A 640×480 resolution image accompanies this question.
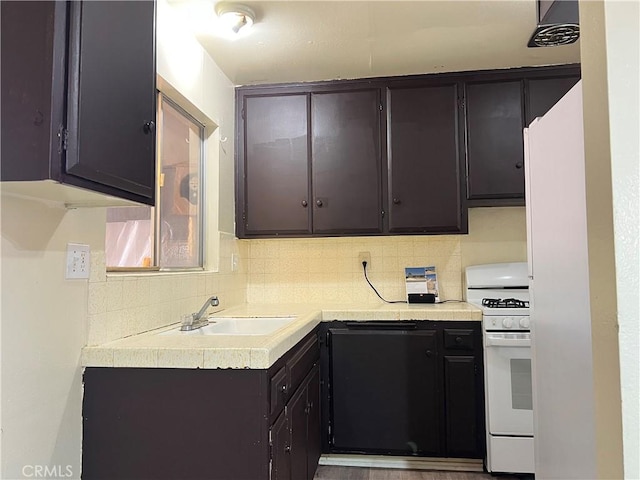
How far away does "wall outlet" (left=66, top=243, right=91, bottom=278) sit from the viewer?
1493mm

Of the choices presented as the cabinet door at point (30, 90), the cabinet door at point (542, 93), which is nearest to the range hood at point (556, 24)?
the cabinet door at point (542, 93)

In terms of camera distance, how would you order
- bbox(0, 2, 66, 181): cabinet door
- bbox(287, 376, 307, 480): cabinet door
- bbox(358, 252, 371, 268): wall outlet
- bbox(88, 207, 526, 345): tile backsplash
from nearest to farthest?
bbox(0, 2, 66, 181): cabinet door → bbox(287, 376, 307, 480): cabinet door → bbox(88, 207, 526, 345): tile backsplash → bbox(358, 252, 371, 268): wall outlet

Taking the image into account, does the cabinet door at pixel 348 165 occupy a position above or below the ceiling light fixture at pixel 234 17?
below

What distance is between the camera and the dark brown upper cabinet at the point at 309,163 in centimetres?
299

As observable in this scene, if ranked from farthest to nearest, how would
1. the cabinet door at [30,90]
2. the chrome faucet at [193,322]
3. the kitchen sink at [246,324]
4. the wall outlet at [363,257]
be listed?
the wall outlet at [363,257]
the kitchen sink at [246,324]
the chrome faucet at [193,322]
the cabinet door at [30,90]

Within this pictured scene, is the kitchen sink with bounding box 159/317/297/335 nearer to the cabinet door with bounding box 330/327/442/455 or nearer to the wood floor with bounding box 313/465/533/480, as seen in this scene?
the cabinet door with bounding box 330/327/442/455

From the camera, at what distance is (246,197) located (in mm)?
3094

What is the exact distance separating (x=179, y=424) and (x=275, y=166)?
75.5 inches

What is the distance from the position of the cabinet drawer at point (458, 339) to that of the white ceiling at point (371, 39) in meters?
1.60

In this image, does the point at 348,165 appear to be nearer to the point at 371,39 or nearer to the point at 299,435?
the point at 371,39

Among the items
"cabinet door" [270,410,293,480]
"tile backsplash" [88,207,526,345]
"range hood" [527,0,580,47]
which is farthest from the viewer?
"tile backsplash" [88,207,526,345]

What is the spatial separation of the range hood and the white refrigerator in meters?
0.45

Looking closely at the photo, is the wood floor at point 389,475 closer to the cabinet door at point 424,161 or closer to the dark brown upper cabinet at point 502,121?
the cabinet door at point 424,161

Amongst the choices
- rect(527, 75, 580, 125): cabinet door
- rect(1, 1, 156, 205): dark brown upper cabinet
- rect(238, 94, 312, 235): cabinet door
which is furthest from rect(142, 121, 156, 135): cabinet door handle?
rect(527, 75, 580, 125): cabinet door
